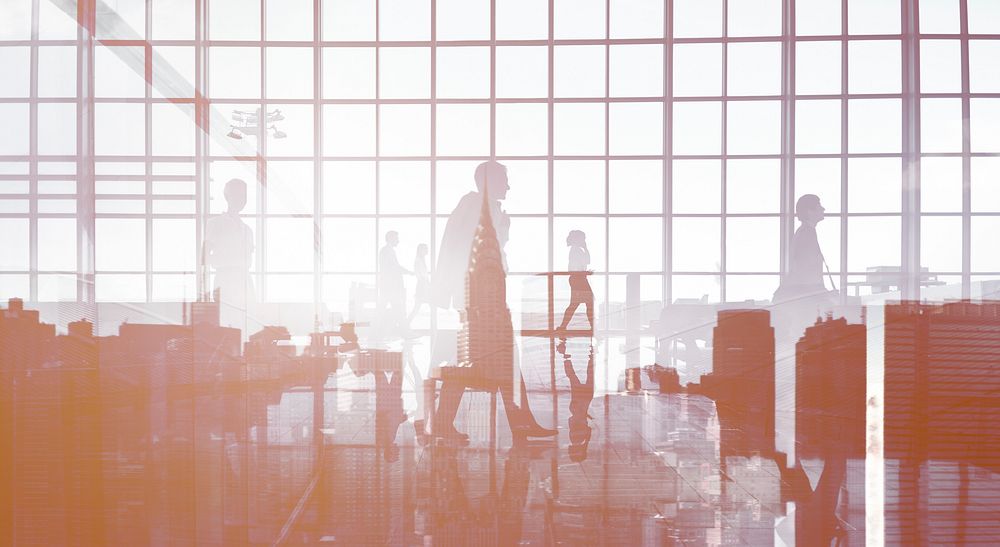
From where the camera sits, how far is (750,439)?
4781mm

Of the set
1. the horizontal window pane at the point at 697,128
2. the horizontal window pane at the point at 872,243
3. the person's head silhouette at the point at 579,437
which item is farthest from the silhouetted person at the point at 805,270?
the horizontal window pane at the point at 872,243

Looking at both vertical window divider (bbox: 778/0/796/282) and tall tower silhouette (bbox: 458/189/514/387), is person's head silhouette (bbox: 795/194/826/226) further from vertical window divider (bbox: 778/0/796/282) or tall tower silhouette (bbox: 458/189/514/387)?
vertical window divider (bbox: 778/0/796/282)

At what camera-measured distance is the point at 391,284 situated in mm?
8758

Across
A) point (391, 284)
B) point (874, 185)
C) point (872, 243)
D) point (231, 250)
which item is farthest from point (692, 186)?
point (231, 250)

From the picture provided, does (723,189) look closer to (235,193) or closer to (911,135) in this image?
(911,135)

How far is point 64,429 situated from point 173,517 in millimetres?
511

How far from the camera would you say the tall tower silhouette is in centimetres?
341

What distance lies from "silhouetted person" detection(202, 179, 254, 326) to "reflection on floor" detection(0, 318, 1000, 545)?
0.89 metres

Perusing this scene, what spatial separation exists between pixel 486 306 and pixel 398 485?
83cm

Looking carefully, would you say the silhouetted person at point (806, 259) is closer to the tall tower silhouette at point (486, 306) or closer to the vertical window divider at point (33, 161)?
the tall tower silhouette at point (486, 306)

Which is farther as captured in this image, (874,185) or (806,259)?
(874,185)

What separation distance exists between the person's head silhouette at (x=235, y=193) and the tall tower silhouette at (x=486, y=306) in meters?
1.85

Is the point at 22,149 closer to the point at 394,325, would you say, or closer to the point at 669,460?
the point at 394,325

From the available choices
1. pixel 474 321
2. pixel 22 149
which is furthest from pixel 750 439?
pixel 22 149
